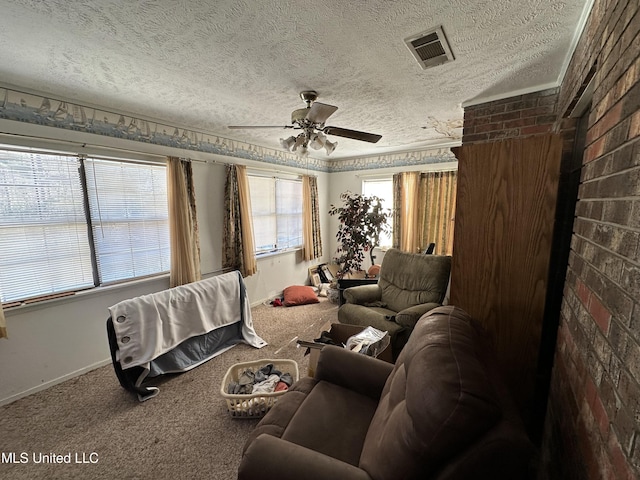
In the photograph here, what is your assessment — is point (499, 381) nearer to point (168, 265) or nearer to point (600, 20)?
point (600, 20)

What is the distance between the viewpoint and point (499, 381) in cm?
86

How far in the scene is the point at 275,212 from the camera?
4203mm

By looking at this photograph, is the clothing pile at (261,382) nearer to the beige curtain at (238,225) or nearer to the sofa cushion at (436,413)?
the sofa cushion at (436,413)

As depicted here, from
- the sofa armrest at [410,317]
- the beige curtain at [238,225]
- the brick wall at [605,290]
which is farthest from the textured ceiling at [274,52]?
the sofa armrest at [410,317]

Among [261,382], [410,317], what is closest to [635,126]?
[410,317]

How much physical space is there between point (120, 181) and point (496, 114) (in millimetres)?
3461

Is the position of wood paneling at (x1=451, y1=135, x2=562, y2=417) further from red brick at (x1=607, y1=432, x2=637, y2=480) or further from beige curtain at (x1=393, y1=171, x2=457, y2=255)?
beige curtain at (x1=393, y1=171, x2=457, y2=255)

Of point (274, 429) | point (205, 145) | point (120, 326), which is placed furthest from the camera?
point (205, 145)

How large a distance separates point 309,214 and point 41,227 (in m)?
3.28

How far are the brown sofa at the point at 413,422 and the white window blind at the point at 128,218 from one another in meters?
2.24

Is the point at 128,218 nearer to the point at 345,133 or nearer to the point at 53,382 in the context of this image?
the point at 53,382

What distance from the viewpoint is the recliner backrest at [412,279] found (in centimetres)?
262

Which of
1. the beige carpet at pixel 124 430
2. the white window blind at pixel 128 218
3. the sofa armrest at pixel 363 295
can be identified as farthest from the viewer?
the sofa armrest at pixel 363 295

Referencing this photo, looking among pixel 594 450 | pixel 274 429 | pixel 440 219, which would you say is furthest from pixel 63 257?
pixel 440 219
